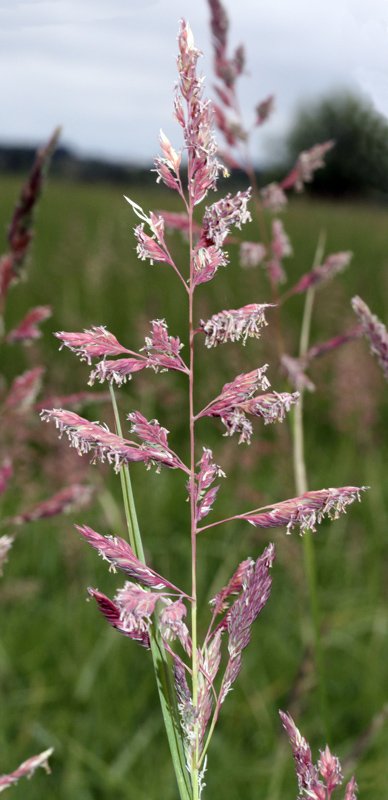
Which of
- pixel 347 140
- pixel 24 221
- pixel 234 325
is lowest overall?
pixel 234 325

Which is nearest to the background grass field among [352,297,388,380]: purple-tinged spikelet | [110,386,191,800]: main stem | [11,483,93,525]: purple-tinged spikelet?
[11,483,93,525]: purple-tinged spikelet

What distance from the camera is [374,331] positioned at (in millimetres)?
697

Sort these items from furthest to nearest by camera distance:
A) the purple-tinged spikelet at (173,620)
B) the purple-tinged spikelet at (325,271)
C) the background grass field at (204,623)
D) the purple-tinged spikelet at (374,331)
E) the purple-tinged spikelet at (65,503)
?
the background grass field at (204,623)
the purple-tinged spikelet at (325,271)
the purple-tinged spikelet at (65,503)
the purple-tinged spikelet at (374,331)
the purple-tinged spikelet at (173,620)

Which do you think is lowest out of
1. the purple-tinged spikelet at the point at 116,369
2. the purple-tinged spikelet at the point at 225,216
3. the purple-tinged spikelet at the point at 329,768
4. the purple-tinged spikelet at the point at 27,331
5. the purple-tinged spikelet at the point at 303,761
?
the purple-tinged spikelet at the point at 329,768

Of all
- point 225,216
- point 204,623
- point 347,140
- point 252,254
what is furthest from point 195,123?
point 347,140

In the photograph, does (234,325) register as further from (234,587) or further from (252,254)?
(252,254)

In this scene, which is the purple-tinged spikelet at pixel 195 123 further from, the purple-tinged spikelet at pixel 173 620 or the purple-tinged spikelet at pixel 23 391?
the purple-tinged spikelet at pixel 23 391

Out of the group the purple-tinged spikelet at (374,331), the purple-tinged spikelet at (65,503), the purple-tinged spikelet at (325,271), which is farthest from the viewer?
the purple-tinged spikelet at (325,271)

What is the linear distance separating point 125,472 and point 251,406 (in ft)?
0.24

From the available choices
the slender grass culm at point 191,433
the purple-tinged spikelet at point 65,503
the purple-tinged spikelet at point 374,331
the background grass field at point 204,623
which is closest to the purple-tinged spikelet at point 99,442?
the slender grass culm at point 191,433

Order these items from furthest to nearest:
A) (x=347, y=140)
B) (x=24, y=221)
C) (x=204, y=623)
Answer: (x=347, y=140)
(x=204, y=623)
(x=24, y=221)

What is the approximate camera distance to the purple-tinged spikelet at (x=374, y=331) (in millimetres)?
690

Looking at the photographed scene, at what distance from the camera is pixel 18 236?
0.97 meters

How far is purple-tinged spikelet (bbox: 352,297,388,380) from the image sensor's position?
0.69 metres
